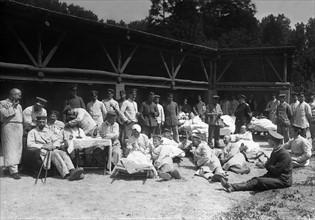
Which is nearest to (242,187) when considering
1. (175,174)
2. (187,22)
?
(175,174)

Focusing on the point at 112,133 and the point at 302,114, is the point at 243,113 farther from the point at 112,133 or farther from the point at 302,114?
the point at 112,133

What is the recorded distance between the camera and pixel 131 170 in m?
6.88

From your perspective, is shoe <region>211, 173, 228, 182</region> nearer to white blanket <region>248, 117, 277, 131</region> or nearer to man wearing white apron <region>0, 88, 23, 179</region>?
man wearing white apron <region>0, 88, 23, 179</region>

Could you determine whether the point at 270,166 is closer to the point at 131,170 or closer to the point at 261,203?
the point at 261,203

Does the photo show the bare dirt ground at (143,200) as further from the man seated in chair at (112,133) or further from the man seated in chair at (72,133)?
the man seated in chair at (72,133)

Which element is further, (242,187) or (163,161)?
(163,161)

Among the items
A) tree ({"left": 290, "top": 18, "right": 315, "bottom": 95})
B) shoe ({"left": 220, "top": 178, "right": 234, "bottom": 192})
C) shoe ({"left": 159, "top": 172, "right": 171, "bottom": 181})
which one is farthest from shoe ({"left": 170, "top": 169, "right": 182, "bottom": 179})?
tree ({"left": 290, "top": 18, "right": 315, "bottom": 95})

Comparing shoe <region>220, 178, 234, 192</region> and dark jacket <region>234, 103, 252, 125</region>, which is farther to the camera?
dark jacket <region>234, 103, 252, 125</region>

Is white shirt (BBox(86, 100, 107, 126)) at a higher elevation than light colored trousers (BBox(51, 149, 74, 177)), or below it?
higher

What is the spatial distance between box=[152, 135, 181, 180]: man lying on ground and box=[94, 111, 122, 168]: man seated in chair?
0.88 m

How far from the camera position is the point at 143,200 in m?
5.60

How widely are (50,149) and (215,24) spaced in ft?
128

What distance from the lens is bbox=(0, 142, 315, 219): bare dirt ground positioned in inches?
195

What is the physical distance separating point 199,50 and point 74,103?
842 cm
